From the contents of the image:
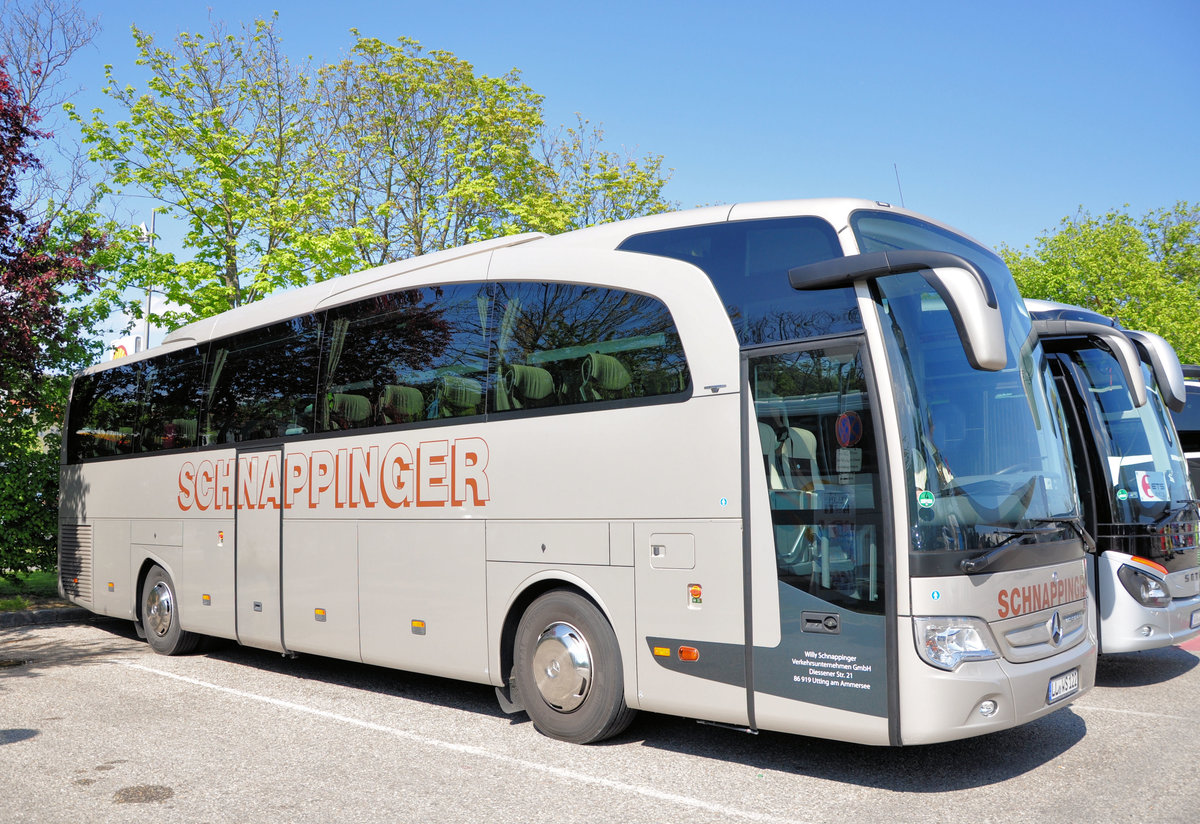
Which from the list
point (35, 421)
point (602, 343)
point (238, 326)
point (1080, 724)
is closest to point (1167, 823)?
point (1080, 724)

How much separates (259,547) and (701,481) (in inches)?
218

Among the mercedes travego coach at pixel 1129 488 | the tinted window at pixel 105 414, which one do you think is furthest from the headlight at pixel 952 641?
the tinted window at pixel 105 414

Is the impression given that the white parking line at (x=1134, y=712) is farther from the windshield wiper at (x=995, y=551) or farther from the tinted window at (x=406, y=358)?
the tinted window at (x=406, y=358)

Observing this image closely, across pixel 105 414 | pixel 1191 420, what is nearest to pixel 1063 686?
pixel 105 414

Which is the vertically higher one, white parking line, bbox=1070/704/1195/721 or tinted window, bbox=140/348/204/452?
tinted window, bbox=140/348/204/452

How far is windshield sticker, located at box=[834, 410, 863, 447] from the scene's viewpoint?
555 centimetres

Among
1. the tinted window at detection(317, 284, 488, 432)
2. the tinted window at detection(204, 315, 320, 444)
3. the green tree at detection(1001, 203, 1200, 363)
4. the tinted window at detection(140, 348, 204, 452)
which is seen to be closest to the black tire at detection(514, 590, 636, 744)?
the tinted window at detection(317, 284, 488, 432)

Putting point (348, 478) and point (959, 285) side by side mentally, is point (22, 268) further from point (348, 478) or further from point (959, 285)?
point (959, 285)

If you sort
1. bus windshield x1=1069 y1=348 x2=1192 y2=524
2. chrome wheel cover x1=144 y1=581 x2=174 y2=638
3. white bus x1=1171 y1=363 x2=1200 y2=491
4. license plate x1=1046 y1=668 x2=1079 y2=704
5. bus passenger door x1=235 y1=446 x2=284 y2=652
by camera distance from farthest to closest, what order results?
white bus x1=1171 y1=363 x2=1200 y2=491 → chrome wheel cover x1=144 y1=581 x2=174 y2=638 → bus passenger door x1=235 y1=446 x2=284 y2=652 → bus windshield x1=1069 y1=348 x2=1192 y2=524 → license plate x1=1046 y1=668 x2=1079 y2=704

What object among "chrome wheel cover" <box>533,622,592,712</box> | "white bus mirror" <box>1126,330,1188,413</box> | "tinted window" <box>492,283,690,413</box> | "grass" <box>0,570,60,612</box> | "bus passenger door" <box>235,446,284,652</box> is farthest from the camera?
"grass" <box>0,570,60,612</box>

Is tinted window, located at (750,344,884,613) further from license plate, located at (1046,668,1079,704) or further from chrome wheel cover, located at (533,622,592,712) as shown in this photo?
chrome wheel cover, located at (533,622,592,712)

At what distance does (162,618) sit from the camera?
38.0 ft

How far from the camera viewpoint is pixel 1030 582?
573 centimetres

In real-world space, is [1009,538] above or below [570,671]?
above
